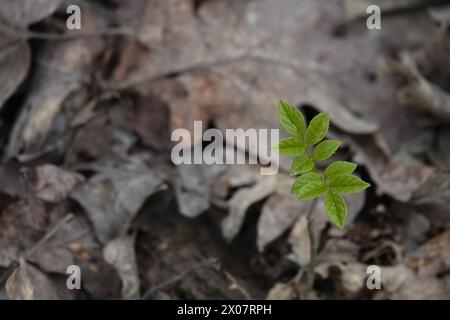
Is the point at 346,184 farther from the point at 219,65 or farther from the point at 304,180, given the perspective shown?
the point at 219,65

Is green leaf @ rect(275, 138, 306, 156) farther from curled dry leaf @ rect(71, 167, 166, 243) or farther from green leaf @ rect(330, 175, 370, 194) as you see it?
curled dry leaf @ rect(71, 167, 166, 243)

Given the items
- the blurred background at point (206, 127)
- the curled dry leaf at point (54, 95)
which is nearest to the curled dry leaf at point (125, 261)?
the blurred background at point (206, 127)

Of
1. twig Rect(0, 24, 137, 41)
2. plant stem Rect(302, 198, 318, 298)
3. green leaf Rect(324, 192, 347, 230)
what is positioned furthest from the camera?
twig Rect(0, 24, 137, 41)

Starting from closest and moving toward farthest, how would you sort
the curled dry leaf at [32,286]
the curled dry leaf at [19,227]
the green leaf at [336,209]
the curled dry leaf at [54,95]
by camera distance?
the green leaf at [336,209]
the curled dry leaf at [32,286]
the curled dry leaf at [19,227]
the curled dry leaf at [54,95]

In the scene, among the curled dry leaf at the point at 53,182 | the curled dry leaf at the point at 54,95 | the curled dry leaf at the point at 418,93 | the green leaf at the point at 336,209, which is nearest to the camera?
the green leaf at the point at 336,209

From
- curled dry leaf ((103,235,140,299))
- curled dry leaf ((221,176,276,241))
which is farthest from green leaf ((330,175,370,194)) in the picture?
curled dry leaf ((103,235,140,299))

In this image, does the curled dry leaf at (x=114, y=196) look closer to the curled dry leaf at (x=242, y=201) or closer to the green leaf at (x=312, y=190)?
the curled dry leaf at (x=242, y=201)

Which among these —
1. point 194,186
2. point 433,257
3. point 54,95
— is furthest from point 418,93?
point 54,95
